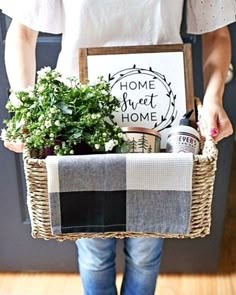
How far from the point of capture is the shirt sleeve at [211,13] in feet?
3.67

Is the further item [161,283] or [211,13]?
[161,283]

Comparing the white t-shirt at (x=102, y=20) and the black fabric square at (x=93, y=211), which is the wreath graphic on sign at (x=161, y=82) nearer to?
the white t-shirt at (x=102, y=20)

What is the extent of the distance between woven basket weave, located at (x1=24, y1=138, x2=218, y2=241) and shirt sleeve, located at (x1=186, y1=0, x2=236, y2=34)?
0.33 meters

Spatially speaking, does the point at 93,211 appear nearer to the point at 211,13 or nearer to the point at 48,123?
the point at 48,123

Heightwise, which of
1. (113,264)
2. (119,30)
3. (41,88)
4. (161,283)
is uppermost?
(119,30)

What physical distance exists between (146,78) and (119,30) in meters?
0.12

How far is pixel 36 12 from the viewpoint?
1.07 m

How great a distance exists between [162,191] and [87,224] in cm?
15

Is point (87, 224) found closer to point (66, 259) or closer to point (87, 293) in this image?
point (87, 293)

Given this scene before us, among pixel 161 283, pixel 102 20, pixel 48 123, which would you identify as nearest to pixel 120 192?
pixel 48 123

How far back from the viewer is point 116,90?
1.04 m

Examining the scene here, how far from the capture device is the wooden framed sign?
1.04 m

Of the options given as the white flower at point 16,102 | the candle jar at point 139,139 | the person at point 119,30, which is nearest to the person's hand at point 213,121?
the person at point 119,30

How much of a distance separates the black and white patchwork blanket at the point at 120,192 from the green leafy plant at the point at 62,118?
37 mm
